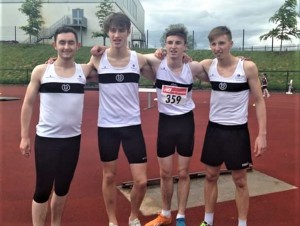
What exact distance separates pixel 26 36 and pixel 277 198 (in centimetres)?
4806

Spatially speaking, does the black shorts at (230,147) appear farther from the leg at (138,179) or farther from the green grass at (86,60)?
the green grass at (86,60)

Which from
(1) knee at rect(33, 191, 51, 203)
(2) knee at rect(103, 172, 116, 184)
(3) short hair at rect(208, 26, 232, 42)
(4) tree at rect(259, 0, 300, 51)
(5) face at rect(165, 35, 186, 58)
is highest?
(4) tree at rect(259, 0, 300, 51)

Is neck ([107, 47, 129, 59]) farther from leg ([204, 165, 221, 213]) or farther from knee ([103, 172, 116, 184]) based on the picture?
leg ([204, 165, 221, 213])

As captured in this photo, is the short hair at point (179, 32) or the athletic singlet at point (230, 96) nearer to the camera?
the athletic singlet at point (230, 96)

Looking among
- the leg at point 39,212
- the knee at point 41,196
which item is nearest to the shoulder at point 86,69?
the knee at point 41,196

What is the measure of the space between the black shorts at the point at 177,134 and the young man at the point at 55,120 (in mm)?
1036

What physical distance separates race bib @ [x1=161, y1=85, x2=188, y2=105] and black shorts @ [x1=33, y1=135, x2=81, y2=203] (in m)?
1.14

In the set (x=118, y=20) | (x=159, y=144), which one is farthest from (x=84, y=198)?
(x=118, y=20)

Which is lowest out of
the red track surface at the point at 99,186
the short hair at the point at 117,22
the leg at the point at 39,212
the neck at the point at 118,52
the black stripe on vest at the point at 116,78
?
the red track surface at the point at 99,186

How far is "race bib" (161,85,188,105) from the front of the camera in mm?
3973

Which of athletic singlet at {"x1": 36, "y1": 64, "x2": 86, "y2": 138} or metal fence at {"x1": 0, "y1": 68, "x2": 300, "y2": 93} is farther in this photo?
metal fence at {"x1": 0, "y1": 68, "x2": 300, "y2": 93}

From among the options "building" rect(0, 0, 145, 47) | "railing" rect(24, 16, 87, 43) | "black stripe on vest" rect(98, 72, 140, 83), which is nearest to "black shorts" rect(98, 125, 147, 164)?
"black stripe on vest" rect(98, 72, 140, 83)

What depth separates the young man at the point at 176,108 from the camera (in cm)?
397

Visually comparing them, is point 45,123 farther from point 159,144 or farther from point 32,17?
point 32,17
